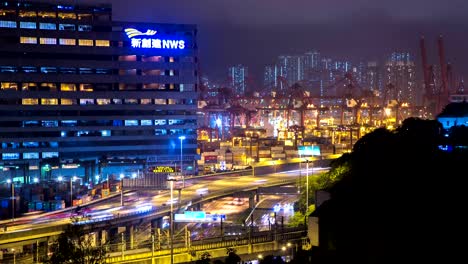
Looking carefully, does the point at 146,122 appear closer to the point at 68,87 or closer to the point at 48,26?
the point at 68,87

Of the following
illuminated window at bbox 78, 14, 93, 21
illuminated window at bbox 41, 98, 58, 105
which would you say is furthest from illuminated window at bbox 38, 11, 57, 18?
illuminated window at bbox 41, 98, 58, 105

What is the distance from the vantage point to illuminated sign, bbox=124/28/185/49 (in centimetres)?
4803

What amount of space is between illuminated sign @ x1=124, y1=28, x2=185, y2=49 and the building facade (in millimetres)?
74

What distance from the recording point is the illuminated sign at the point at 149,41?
48.0 meters

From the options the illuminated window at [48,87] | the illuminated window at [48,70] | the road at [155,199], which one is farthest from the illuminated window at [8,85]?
the road at [155,199]

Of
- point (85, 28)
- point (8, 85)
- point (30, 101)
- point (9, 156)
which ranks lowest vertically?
point (9, 156)

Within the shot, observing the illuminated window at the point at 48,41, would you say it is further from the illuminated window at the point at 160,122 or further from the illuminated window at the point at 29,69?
the illuminated window at the point at 160,122

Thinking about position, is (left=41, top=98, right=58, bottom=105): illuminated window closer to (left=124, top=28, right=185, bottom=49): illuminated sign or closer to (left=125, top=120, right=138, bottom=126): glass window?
(left=125, top=120, right=138, bottom=126): glass window

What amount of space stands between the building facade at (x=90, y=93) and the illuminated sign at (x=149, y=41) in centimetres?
7

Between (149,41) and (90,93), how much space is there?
5838 millimetres

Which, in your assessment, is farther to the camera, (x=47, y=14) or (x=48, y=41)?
(x=47, y=14)

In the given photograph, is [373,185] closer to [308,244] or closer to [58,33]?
[308,244]

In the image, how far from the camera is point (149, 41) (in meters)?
48.6

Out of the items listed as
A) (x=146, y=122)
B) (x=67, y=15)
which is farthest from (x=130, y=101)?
(x=67, y=15)
